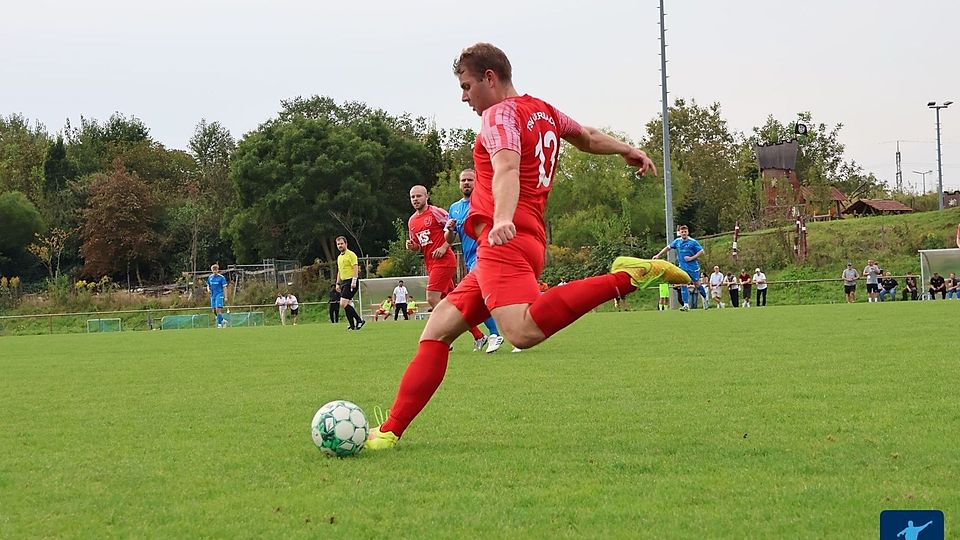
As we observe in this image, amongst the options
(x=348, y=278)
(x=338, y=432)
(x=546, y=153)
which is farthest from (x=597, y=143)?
(x=348, y=278)

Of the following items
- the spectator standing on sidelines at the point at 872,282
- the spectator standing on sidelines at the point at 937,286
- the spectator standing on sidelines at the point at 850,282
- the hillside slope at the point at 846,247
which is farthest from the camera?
the hillside slope at the point at 846,247

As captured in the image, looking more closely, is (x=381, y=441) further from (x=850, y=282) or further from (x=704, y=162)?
(x=704, y=162)

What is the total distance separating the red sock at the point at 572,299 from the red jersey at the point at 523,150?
1.04 ft

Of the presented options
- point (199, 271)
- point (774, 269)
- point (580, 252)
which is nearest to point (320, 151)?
point (199, 271)

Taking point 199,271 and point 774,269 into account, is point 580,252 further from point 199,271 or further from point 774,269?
point 199,271

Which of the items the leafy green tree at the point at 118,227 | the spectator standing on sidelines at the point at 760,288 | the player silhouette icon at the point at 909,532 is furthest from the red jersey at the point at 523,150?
the leafy green tree at the point at 118,227

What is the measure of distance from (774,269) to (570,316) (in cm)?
4053

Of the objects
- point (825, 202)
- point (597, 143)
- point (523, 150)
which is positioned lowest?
point (523, 150)

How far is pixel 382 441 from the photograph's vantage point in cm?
537

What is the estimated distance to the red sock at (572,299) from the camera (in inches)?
200

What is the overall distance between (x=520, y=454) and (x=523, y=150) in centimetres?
156

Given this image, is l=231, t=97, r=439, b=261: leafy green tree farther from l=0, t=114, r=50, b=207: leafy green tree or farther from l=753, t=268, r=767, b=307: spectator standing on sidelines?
l=753, t=268, r=767, b=307: spectator standing on sidelines

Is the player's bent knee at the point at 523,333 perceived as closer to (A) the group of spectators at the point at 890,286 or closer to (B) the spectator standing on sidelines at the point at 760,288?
(A) the group of spectators at the point at 890,286

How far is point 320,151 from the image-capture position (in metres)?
56.3
